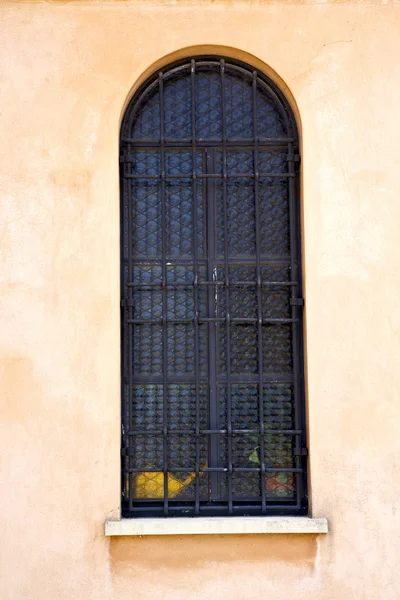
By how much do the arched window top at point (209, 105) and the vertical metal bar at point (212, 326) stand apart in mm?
251

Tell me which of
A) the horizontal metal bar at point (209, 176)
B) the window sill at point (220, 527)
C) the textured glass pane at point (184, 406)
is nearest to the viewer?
the window sill at point (220, 527)

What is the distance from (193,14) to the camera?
5.51 meters

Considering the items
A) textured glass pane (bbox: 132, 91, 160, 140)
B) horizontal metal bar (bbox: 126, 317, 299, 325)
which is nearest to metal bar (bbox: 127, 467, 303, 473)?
horizontal metal bar (bbox: 126, 317, 299, 325)

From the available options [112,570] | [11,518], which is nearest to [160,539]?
[112,570]

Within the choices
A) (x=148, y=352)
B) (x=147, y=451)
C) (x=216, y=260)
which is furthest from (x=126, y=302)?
(x=147, y=451)

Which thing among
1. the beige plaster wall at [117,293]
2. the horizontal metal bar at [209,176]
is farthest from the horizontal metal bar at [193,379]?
the horizontal metal bar at [209,176]

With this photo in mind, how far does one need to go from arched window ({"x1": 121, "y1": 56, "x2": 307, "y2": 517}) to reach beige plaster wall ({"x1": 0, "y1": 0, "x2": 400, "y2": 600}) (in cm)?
20

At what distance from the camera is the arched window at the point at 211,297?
5430mm

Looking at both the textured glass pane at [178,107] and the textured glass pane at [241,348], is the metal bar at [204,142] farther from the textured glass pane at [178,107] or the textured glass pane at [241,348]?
the textured glass pane at [241,348]

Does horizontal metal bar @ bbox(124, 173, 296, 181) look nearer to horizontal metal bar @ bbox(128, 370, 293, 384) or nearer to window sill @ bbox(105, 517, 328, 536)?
horizontal metal bar @ bbox(128, 370, 293, 384)

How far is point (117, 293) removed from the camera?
5.34 m

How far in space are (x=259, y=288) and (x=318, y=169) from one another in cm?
94

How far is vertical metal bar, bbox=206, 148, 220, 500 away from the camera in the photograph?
5438 millimetres

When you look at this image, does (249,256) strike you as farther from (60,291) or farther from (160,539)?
(160,539)
